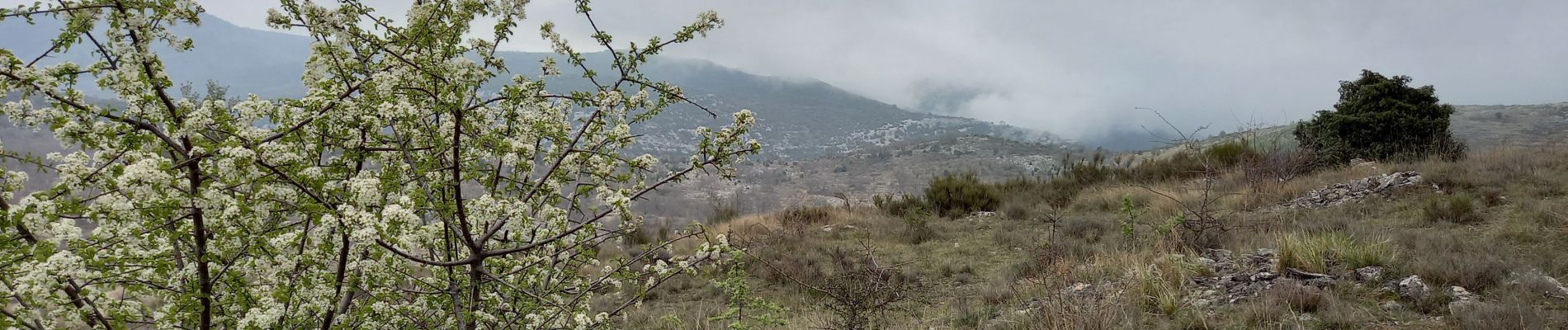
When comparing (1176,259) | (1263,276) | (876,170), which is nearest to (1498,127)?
(1176,259)

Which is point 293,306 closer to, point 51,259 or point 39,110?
point 51,259

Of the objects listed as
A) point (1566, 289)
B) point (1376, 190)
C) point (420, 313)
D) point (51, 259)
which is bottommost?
point (1566, 289)

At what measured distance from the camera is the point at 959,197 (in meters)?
12.1

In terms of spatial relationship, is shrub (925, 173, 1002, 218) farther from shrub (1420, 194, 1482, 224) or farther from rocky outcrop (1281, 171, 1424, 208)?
shrub (1420, 194, 1482, 224)

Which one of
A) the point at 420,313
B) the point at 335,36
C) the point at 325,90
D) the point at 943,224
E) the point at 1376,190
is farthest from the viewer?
the point at 943,224

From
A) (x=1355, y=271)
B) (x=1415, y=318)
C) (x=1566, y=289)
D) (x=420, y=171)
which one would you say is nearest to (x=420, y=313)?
(x=420, y=171)

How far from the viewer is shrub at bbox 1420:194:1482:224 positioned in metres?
6.67

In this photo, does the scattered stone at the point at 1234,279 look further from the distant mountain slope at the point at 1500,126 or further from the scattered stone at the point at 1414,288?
the distant mountain slope at the point at 1500,126

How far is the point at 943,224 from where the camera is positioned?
10594 mm

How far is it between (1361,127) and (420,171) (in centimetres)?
1504

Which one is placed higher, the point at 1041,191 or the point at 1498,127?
the point at 1041,191

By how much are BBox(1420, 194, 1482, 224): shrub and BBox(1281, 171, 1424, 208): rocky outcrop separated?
1.11 metres

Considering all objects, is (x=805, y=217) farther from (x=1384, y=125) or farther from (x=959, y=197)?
(x=1384, y=125)

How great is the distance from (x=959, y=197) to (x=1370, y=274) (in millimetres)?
7450
